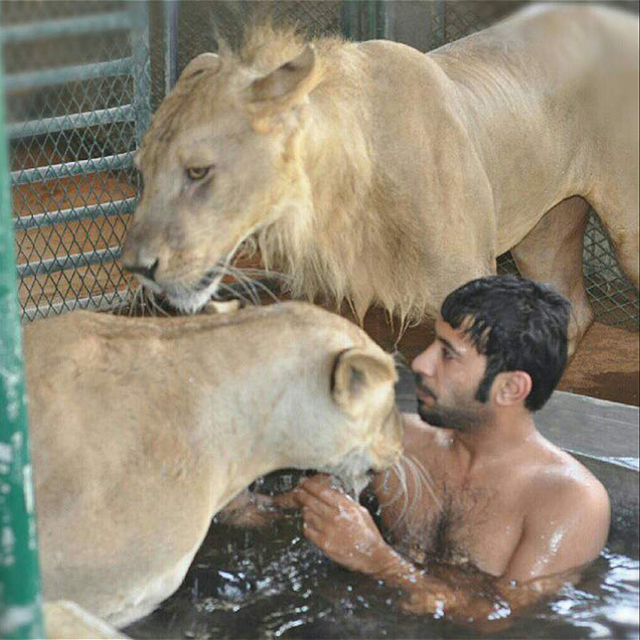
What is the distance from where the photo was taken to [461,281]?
4582 millimetres

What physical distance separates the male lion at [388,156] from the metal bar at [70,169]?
2.14 m

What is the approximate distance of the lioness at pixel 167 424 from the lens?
3076 millimetres

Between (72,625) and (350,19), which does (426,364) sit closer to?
(72,625)

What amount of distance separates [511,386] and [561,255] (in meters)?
1.87

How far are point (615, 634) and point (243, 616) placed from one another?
42.7 inches

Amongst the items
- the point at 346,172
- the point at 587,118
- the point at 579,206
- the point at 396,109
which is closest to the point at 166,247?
the point at 346,172

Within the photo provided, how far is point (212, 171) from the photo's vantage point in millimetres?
3941

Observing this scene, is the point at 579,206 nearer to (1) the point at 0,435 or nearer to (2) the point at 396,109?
(2) the point at 396,109

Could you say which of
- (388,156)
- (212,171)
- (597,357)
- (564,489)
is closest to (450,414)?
(564,489)

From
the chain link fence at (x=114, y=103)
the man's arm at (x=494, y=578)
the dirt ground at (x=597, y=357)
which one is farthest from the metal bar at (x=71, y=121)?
the man's arm at (x=494, y=578)

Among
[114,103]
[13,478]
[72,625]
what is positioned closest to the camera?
[13,478]

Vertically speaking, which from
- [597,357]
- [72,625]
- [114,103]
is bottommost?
[597,357]

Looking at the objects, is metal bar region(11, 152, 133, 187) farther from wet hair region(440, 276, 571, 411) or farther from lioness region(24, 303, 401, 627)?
lioness region(24, 303, 401, 627)

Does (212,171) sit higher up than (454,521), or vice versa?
(212,171)
